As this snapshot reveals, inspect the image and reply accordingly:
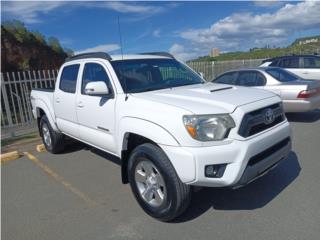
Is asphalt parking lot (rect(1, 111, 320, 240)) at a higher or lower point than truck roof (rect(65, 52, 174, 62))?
lower

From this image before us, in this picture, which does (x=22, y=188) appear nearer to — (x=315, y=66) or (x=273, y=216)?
(x=273, y=216)

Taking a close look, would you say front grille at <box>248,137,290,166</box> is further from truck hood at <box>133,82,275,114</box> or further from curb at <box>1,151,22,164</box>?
curb at <box>1,151,22,164</box>

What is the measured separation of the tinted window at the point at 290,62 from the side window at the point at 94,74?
9.78 meters

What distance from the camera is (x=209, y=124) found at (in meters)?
3.07

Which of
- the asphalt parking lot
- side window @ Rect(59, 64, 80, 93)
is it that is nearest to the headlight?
the asphalt parking lot

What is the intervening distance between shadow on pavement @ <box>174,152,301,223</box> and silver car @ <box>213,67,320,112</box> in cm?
361

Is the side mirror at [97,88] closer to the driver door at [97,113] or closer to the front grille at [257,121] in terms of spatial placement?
the driver door at [97,113]

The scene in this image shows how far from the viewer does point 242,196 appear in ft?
12.8

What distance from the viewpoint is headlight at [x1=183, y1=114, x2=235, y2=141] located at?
3.03 m

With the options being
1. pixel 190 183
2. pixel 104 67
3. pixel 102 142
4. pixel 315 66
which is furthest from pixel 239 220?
pixel 315 66

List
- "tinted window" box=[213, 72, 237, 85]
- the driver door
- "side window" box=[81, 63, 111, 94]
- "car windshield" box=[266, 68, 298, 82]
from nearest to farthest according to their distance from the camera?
the driver door < "side window" box=[81, 63, 111, 94] < "car windshield" box=[266, 68, 298, 82] < "tinted window" box=[213, 72, 237, 85]

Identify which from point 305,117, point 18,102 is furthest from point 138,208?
point 18,102

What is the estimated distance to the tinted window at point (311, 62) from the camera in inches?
474

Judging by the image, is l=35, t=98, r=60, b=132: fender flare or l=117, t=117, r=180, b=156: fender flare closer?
l=117, t=117, r=180, b=156: fender flare
